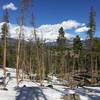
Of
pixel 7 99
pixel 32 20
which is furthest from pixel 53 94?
pixel 32 20

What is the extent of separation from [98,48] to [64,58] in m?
14.0

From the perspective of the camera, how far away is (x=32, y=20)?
165ft

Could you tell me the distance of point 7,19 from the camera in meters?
43.4

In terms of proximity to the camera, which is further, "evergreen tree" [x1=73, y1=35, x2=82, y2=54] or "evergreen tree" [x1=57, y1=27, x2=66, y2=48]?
"evergreen tree" [x1=73, y1=35, x2=82, y2=54]

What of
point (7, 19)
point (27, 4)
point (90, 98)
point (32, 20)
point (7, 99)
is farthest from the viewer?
point (32, 20)

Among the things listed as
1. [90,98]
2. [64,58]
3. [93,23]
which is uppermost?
[93,23]

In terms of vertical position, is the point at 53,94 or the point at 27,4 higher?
the point at 27,4

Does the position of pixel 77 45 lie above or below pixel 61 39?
below

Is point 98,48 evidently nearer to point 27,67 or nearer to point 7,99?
point 27,67

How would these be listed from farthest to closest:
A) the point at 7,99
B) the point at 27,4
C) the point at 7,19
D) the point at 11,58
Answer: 1. the point at 11,58
2. the point at 7,19
3. the point at 27,4
4. the point at 7,99

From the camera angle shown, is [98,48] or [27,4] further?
[98,48]

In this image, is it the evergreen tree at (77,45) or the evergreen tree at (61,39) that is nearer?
the evergreen tree at (61,39)

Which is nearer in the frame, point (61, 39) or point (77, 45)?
point (61, 39)

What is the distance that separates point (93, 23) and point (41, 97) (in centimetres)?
4843
